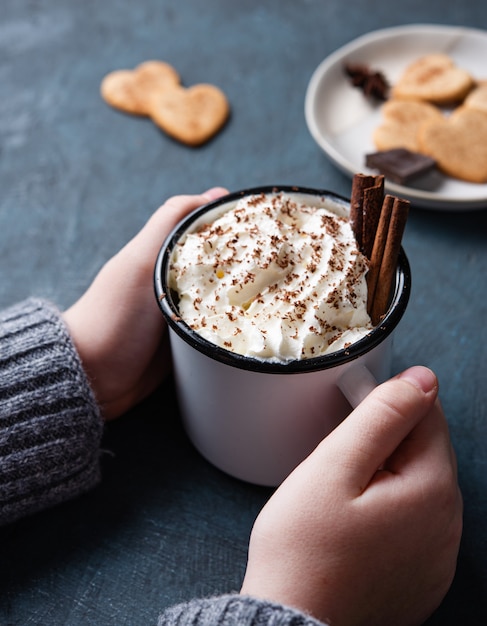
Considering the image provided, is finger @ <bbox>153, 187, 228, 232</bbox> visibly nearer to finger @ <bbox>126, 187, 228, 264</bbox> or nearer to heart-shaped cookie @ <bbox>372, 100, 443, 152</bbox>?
finger @ <bbox>126, 187, 228, 264</bbox>

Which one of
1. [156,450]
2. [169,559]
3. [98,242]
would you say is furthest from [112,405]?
[98,242]

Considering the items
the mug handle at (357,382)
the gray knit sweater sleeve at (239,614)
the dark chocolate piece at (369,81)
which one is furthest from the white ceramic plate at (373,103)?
the gray knit sweater sleeve at (239,614)

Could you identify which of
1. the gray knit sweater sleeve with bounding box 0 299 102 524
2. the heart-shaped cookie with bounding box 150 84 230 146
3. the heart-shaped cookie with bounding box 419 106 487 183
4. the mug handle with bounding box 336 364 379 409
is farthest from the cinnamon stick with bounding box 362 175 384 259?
the heart-shaped cookie with bounding box 150 84 230 146

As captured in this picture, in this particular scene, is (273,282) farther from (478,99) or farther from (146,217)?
(478,99)

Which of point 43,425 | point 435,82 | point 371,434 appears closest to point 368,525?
point 371,434

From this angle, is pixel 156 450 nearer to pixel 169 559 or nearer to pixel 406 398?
pixel 169 559

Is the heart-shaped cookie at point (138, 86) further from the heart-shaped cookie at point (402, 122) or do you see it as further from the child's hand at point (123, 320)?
the child's hand at point (123, 320)

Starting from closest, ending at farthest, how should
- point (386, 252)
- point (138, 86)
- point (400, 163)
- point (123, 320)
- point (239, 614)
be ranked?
point (239, 614) → point (386, 252) → point (123, 320) → point (400, 163) → point (138, 86)
